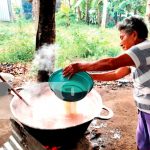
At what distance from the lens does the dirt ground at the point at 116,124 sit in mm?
4156

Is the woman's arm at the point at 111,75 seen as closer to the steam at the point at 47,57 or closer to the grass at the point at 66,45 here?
the steam at the point at 47,57

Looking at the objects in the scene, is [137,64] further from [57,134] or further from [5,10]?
[5,10]

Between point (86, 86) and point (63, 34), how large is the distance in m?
6.08

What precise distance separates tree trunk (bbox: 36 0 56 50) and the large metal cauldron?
3.13 ft

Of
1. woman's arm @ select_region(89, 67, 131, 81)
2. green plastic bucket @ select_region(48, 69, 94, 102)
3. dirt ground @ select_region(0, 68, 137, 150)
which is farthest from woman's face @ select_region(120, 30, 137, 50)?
dirt ground @ select_region(0, 68, 137, 150)

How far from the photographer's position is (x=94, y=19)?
10773 millimetres

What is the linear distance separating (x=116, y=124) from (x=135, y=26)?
225 centimetres

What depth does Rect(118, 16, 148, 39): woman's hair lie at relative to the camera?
2.89 metres

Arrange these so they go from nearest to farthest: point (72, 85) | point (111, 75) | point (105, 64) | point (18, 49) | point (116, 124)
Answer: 1. point (105, 64)
2. point (72, 85)
3. point (111, 75)
4. point (116, 124)
5. point (18, 49)

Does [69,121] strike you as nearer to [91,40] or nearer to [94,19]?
[91,40]

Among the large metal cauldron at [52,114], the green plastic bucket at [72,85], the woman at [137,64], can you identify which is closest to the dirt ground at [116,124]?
the woman at [137,64]

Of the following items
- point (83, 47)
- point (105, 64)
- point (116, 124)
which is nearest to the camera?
point (105, 64)

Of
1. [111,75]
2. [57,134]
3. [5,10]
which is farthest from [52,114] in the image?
[5,10]

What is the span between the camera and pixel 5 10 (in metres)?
10.9
